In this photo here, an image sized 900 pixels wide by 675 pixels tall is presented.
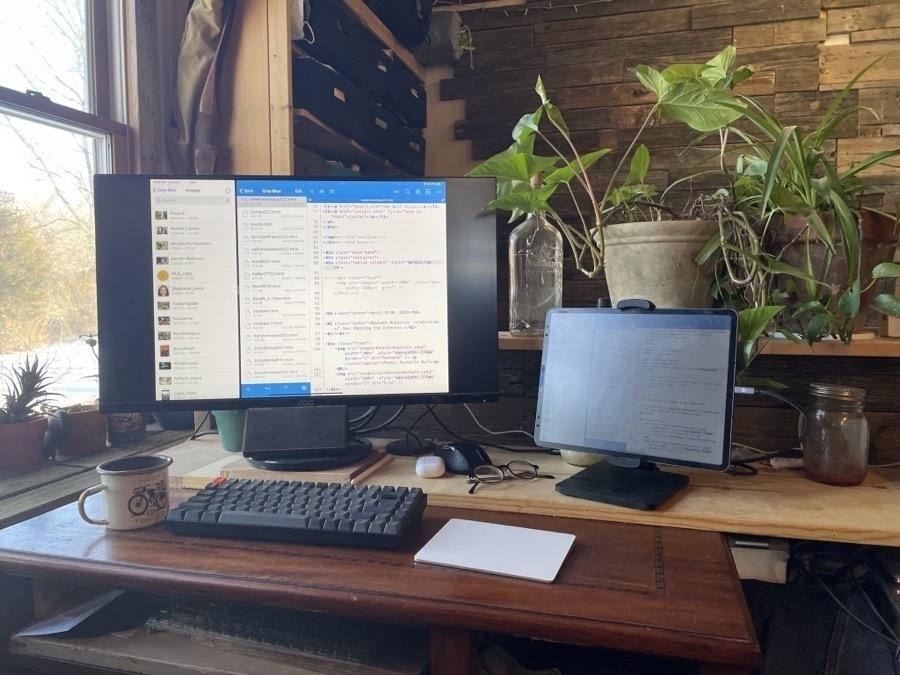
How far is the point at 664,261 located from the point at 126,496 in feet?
2.73

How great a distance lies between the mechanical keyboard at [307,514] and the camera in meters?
0.73

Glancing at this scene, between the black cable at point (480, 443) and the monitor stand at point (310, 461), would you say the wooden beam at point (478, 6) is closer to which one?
the black cable at point (480, 443)

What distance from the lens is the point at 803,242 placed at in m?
0.94

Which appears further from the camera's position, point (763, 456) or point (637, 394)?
point (763, 456)

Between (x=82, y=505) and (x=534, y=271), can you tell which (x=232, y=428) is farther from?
(x=534, y=271)

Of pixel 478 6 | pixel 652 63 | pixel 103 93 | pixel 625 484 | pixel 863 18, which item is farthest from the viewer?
pixel 478 6

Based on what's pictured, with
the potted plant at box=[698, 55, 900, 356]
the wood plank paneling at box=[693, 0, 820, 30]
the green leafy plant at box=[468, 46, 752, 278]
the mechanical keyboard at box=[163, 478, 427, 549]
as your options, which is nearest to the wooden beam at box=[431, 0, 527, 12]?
the wood plank paneling at box=[693, 0, 820, 30]

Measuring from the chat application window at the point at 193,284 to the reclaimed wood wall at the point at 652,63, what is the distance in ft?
3.44

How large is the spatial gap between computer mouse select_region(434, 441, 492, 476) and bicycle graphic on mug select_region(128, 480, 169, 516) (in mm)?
420

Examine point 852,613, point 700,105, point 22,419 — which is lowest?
point 852,613

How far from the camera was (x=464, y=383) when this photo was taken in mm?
1006

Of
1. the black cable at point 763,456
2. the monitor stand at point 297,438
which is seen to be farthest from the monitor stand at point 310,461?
the black cable at point 763,456

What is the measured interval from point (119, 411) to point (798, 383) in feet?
3.68

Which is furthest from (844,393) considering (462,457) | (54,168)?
(54,168)
